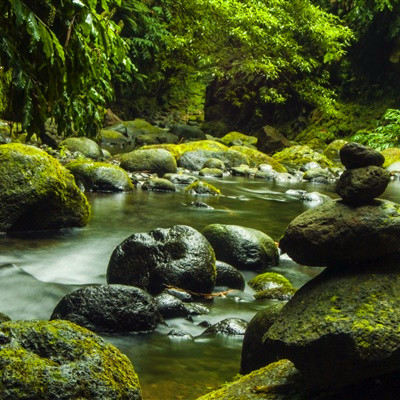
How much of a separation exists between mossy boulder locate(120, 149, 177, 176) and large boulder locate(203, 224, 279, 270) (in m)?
8.18

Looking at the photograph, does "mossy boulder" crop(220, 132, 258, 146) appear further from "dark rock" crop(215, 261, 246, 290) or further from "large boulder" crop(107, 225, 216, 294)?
"large boulder" crop(107, 225, 216, 294)

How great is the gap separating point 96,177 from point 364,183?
985 cm

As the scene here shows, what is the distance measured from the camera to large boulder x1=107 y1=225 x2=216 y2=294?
605 cm

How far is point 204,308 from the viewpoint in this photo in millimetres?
5652

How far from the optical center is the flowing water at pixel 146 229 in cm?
420

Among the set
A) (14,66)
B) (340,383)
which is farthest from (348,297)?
(14,66)

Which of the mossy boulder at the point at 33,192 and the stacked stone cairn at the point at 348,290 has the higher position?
the stacked stone cairn at the point at 348,290

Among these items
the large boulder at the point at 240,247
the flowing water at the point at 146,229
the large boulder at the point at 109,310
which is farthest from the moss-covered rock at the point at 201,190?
the large boulder at the point at 109,310

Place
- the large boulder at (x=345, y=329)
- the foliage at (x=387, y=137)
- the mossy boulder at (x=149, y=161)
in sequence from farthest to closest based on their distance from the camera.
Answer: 1. the mossy boulder at (x=149, y=161)
2. the foliage at (x=387, y=137)
3. the large boulder at (x=345, y=329)

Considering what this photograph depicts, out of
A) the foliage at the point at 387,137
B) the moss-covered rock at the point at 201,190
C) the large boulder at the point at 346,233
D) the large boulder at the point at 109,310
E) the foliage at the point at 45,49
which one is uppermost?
the foliage at the point at 45,49

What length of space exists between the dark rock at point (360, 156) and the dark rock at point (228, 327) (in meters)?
2.36

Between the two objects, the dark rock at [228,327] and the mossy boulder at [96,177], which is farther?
the mossy boulder at [96,177]

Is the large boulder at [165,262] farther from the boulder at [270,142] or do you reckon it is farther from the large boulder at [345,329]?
the boulder at [270,142]

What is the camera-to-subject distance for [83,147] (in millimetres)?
17547
